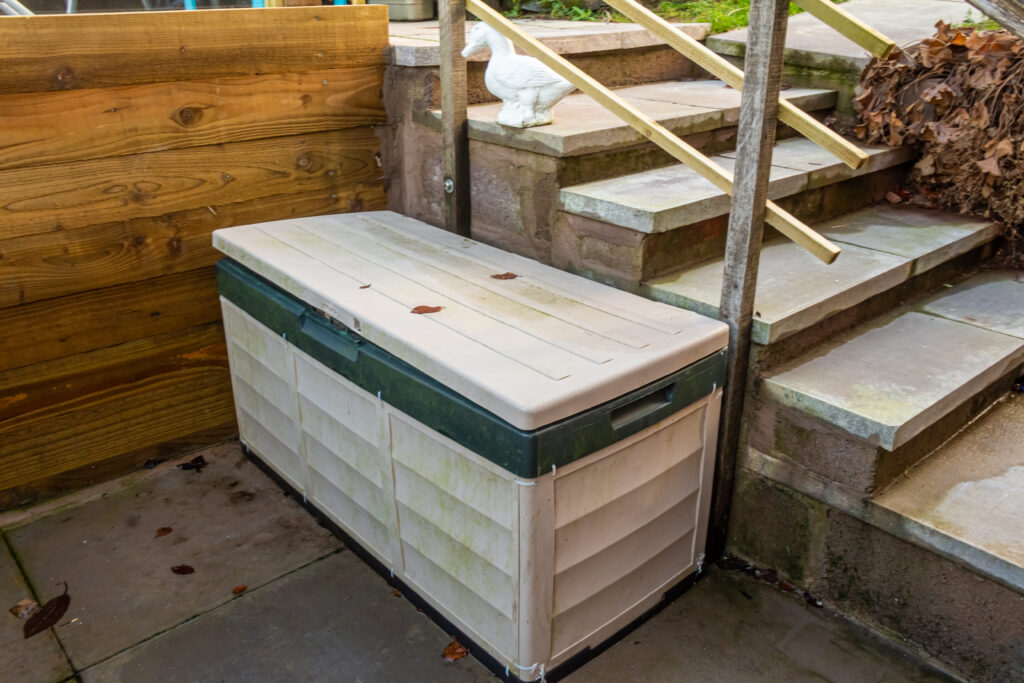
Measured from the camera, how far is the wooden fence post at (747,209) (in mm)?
1801

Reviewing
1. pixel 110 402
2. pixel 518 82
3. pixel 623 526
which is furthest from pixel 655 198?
pixel 110 402

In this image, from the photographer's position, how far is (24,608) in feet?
7.07

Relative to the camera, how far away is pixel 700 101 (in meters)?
2.92

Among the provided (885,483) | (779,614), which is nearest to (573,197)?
(885,483)

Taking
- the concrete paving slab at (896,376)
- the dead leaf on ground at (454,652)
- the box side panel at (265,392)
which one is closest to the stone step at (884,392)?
the concrete paving slab at (896,376)

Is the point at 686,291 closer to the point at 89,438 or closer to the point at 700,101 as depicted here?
the point at 700,101

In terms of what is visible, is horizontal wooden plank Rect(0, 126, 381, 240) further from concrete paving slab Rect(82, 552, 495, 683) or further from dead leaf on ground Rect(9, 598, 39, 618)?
concrete paving slab Rect(82, 552, 495, 683)

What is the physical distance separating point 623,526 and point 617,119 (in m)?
1.36

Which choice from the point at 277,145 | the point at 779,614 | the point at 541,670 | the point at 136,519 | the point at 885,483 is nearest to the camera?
the point at 541,670

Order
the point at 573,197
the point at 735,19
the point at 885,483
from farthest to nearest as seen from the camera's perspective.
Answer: the point at 735,19
the point at 573,197
the point at 885,483

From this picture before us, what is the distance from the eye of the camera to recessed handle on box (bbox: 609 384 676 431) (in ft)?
5.65

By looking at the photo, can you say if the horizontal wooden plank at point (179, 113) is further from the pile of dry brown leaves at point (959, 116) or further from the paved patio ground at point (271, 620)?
the pile of dry brown leaves at point (959, 116)

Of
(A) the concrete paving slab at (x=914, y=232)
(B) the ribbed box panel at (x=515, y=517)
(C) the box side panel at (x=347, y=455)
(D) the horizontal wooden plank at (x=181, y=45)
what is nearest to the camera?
(B) the ribbed box panel at (x=515, y=517)

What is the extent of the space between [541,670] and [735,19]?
3.04 metres
